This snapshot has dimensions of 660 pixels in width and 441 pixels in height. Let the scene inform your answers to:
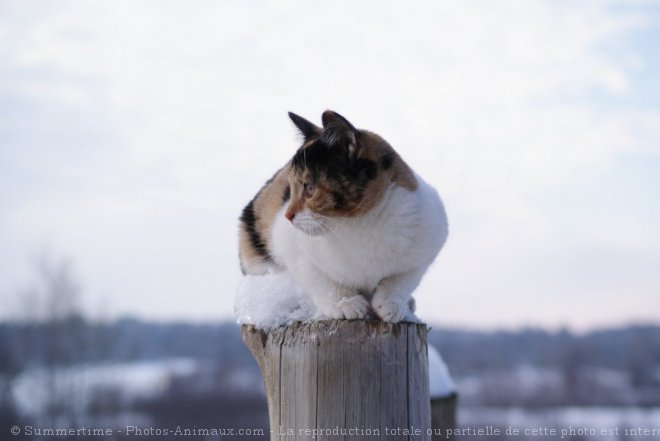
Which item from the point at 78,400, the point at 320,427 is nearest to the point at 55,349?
the point at 78,400

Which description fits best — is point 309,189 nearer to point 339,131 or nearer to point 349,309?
point 339,131

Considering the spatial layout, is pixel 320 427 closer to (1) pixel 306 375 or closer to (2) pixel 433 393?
(1) pixel 306 375

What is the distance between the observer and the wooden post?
Result: 2172mm

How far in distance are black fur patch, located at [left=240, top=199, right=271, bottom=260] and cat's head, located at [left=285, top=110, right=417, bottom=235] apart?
69 cm

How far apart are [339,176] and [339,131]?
0.20 meters

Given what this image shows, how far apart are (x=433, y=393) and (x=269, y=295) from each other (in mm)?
1988

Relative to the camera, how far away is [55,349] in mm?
27562

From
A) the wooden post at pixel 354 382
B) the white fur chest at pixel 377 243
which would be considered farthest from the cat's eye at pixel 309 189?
the wooden post at pixel 354 382

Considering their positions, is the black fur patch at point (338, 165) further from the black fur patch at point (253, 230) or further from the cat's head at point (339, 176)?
the black fur patch at point (253, 230)

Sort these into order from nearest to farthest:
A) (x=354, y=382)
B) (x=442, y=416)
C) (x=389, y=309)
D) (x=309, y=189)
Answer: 1. (x=354, y=382)
2. (x=389, y=309)
3. (x=309, y=189)
4. (x=442, y=416)

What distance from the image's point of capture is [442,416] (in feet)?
14.5

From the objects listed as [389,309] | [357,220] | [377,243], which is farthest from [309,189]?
[389,309]

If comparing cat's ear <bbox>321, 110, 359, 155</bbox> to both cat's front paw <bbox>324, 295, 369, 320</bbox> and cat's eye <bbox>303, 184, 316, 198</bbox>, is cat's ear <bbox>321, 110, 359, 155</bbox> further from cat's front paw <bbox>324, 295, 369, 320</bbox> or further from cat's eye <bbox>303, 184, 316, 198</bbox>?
cat's front paw <bbox>324, 295, 369, 320</bbox>

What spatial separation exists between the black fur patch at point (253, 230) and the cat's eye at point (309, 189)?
69 centimetres
